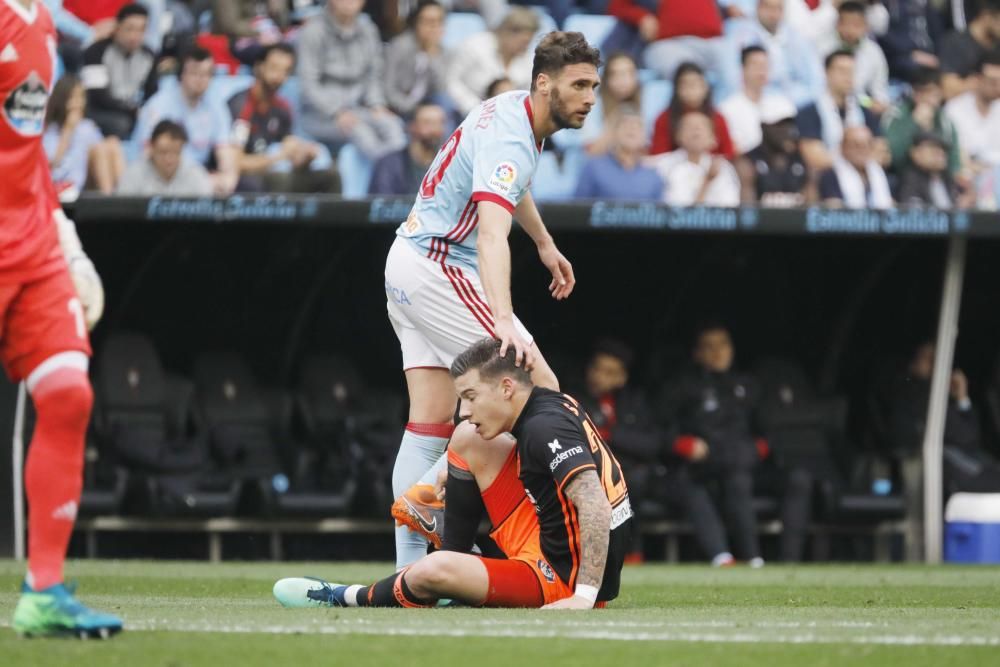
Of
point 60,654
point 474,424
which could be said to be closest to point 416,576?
point 474,424

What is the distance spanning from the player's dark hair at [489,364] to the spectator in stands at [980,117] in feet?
27.9

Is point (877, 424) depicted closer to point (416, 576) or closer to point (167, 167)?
point (167, 167)

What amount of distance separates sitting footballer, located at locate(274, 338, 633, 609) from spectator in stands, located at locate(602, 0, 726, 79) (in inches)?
303

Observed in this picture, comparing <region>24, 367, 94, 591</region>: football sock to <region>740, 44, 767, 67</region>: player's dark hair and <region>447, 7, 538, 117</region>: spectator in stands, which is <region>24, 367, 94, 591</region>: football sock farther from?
<region>740, 44, 767, 67</region>: player's dark hair

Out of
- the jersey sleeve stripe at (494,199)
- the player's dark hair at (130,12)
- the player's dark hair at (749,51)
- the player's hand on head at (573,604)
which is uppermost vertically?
the player's dark hair at (130,12)

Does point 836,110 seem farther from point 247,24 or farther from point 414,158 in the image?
point 247,24

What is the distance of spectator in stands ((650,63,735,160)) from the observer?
13.0 metres

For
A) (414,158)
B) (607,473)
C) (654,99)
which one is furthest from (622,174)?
(607,473)

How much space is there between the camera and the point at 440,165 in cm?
698

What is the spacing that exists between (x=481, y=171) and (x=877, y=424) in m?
7.88

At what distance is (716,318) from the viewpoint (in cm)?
1416

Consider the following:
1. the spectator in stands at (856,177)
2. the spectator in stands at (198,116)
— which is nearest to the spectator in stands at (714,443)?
the spectator in stands at (856,177)

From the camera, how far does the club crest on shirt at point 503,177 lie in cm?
653

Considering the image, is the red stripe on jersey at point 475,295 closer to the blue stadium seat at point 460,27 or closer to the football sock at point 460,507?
the football sock at point 460,507
